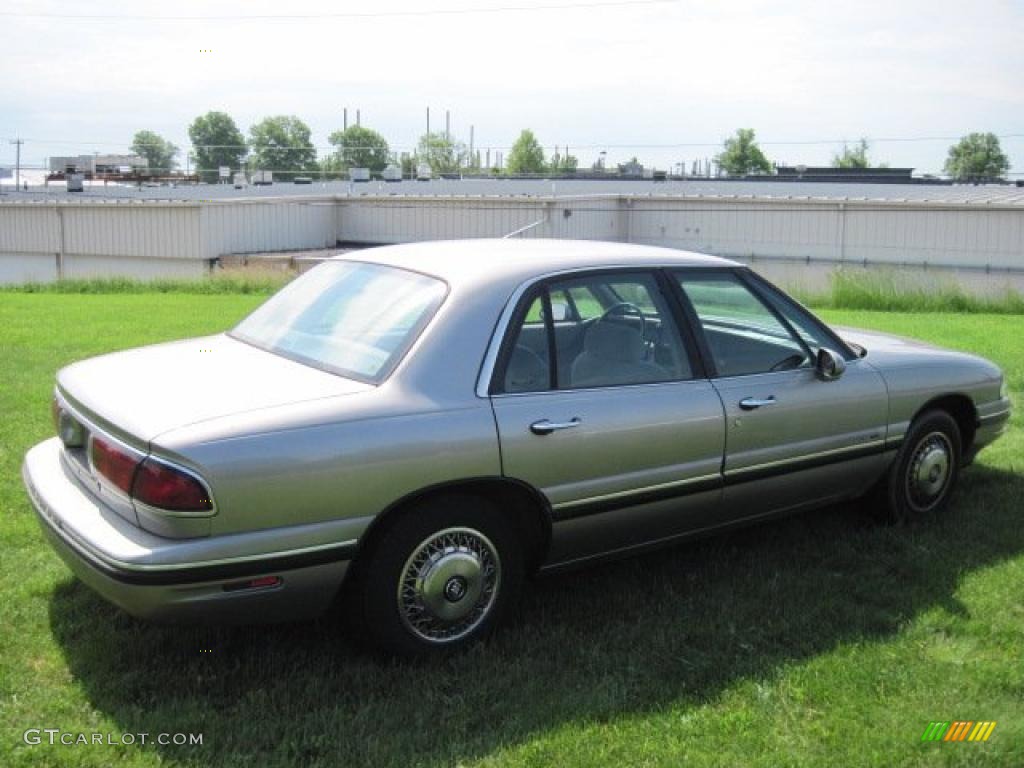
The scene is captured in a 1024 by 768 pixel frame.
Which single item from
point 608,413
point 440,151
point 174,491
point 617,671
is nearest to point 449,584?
point 617,671

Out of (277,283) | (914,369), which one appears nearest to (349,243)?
(277,283)

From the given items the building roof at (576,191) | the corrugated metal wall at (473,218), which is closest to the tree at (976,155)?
the building roof at (576,191)

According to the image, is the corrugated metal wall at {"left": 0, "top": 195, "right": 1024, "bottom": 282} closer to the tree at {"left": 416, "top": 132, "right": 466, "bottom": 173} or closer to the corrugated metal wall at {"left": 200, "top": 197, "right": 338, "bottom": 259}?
the corrugated metal wall at {"left": 200, "top": 197, "right": 338, "bottom": 259}

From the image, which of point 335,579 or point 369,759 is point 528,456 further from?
point 369,759

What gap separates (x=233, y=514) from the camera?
3.57 metres

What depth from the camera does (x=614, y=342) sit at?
470 cm

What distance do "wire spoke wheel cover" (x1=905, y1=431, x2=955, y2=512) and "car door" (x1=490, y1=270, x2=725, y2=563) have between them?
151cm

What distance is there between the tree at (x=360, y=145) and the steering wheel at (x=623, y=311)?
84.4 meters

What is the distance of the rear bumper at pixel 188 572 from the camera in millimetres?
3533

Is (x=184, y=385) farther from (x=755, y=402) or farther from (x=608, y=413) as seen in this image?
(x=755, y=402)

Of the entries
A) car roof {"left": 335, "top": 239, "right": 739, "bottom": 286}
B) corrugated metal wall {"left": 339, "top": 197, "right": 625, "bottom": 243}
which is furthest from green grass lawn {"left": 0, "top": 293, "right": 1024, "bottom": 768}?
corrugated metal wall {"left": 339, "top": 197, "right": 625, "bottom": 243}

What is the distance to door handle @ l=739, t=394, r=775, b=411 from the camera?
189 inches

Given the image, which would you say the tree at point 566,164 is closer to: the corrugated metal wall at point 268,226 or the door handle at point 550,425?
the corrugated metal wall at point 268,226

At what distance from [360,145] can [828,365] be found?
10369cm
